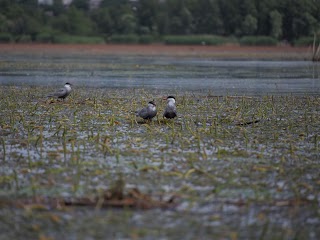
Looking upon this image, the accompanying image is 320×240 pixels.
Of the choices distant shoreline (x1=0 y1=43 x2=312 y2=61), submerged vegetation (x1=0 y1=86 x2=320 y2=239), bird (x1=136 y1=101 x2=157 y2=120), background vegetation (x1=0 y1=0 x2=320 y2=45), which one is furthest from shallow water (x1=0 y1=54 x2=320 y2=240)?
background vegetation (x1=0 y1=0 x2=320 y2=45)

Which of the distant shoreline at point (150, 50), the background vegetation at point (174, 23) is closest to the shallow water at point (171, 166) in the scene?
the distant shoreline at point (150, 50)

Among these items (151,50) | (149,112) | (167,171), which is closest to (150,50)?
(151,50)

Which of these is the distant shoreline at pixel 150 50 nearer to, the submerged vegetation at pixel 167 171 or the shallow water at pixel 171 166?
the shallow water at pixel 171 166

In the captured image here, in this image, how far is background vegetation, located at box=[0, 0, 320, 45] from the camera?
57438mm

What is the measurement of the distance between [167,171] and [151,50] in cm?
4690

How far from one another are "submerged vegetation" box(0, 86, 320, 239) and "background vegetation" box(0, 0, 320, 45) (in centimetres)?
4453

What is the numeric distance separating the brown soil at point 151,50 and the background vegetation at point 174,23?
3.99 feet

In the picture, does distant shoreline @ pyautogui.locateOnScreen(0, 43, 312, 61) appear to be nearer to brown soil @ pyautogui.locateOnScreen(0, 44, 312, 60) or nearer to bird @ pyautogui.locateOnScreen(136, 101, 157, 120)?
brown soil @ pyautogui.locateOnScreen(0, 44, 312, 60)

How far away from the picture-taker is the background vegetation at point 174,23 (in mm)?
57438

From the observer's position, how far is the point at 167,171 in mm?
7715

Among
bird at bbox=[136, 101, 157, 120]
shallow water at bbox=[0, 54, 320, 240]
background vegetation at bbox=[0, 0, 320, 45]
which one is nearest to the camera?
shallow water at bbox=[0, 54, 320, 240]

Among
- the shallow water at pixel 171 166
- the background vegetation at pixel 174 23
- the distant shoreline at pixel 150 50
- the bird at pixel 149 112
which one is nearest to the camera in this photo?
the shallow water at pixel 171 166

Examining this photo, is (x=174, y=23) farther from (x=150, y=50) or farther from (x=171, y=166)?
(x=171, y=166)

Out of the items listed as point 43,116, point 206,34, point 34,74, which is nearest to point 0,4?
point 206,34
